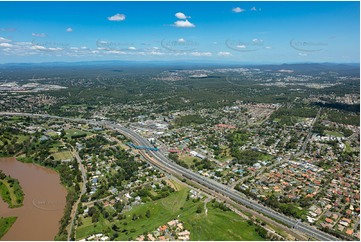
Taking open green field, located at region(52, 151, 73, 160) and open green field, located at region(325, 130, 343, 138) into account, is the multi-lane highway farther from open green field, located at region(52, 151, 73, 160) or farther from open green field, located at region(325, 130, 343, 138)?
open green field, located at region(325, 130, 343, 138)

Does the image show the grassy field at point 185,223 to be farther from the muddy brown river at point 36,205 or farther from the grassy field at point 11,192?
the grassy field at point 11,192

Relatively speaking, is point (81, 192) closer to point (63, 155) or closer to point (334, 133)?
point (63, 155)

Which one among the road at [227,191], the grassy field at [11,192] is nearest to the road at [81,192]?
the grassy field at [11,192]

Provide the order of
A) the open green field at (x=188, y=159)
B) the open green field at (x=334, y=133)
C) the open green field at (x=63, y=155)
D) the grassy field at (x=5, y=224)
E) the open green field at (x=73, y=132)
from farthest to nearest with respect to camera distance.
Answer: the open green field at (x=334, y=133) → the open green field at (x=73, y=132) → the open green field at (x=63, y=155) → the open green field at (x=188, y=159) → the grassy field at (x=5, y=224)

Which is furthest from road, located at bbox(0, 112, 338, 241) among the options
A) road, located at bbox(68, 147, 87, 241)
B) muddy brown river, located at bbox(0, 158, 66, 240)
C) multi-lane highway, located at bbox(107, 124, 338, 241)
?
muddy brown river, located at bbox(0, 158, 66, 240)

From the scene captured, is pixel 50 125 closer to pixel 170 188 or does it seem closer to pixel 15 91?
pixel 170 188

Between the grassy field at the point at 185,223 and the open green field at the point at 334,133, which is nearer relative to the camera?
the grassy field at the point at 185,223
